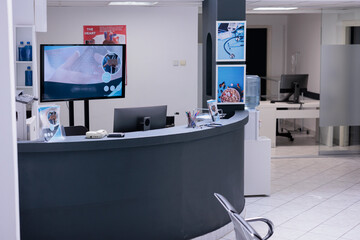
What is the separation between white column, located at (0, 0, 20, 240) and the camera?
2730mm

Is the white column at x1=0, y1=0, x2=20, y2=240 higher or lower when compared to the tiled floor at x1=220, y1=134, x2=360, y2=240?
higher

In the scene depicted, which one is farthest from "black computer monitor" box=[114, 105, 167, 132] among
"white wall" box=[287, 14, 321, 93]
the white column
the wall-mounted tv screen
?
"white wall" box=[287, 14, 321, 93]

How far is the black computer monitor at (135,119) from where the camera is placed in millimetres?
4910

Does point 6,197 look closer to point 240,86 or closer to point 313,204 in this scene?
point 240,86

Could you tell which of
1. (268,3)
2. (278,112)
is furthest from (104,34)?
(278,112)

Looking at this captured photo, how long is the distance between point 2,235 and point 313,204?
14.1 ft

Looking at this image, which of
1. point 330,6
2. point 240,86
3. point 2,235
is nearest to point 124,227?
point 2,235

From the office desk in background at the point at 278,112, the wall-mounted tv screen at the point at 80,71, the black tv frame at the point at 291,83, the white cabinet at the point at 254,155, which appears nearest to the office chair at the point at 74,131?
the wall-mounted tv screen at the point at 80,71

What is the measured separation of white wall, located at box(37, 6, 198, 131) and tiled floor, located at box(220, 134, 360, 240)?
192cm

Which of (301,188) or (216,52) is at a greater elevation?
(216,52)

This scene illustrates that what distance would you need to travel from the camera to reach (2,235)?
9.32 ft

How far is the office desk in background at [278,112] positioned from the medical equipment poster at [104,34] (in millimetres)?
2659

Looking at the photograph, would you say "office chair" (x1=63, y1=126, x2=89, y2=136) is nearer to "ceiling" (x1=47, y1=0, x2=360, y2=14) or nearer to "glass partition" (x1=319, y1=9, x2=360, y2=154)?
"ceiling" (x1=47, y1=0, x2=360, y2=14)

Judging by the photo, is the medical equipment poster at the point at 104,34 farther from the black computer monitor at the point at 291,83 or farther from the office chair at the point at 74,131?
the office chair at the point at 74,131
